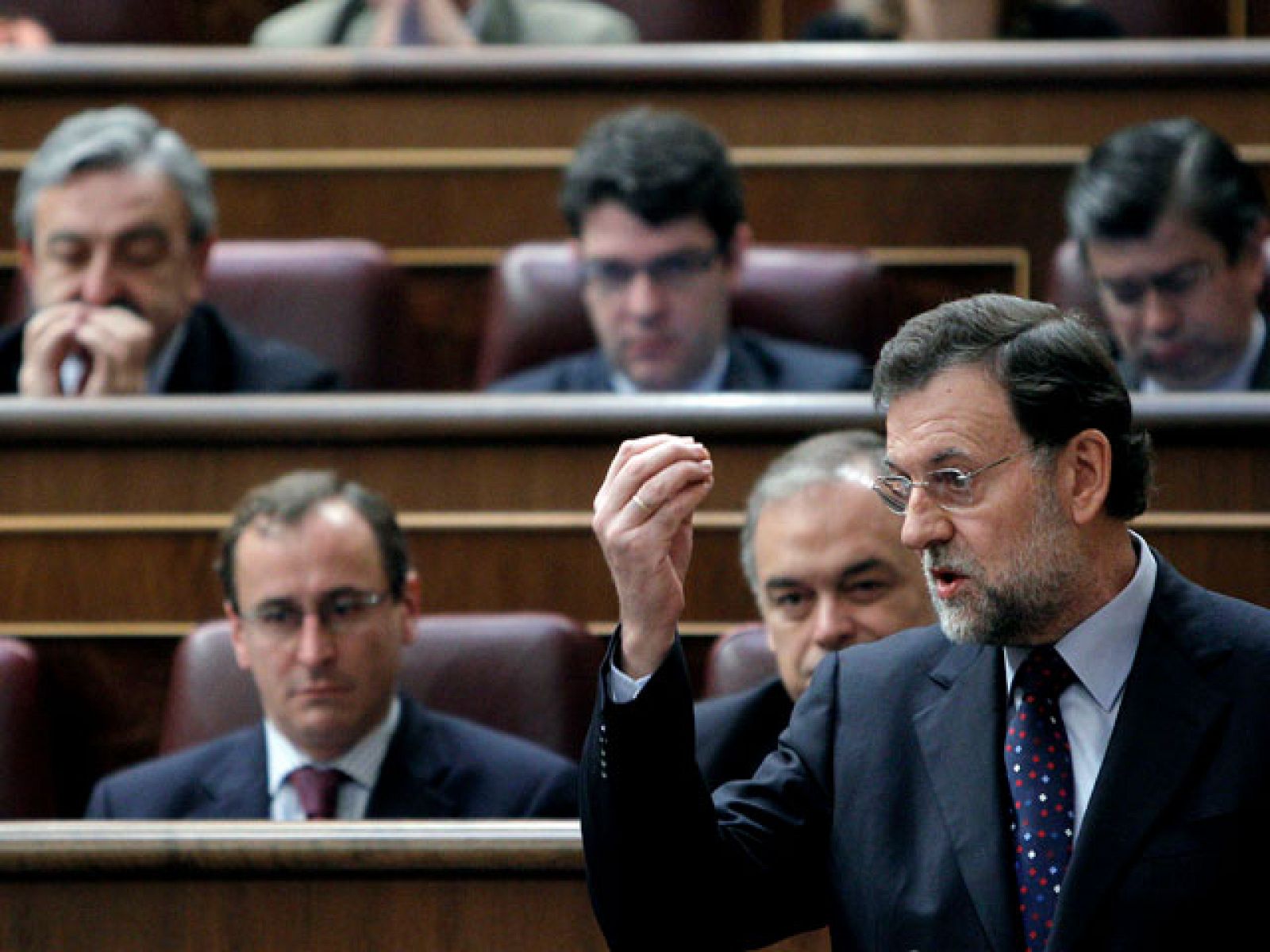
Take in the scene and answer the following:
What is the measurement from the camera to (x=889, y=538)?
90cm

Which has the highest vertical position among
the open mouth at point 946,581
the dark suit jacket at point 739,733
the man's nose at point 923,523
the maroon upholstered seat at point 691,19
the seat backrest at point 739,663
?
the maroon upholstered seat at point 691,19

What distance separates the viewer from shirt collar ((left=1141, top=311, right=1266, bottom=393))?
1.14 meters

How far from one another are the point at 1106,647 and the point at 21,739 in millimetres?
558

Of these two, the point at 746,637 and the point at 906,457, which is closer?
the point at 906,457

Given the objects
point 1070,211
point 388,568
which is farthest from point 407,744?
point 1070,211

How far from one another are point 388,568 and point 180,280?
1.03ft

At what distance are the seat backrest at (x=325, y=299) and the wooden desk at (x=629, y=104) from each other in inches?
3.6

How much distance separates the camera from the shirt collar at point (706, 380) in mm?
1189

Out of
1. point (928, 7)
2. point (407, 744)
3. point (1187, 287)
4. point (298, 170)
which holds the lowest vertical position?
point (407, 744)

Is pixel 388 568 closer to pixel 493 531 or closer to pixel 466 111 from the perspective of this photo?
pixel 493 531

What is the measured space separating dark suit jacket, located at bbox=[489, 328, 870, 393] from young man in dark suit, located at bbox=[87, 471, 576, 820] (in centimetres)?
26

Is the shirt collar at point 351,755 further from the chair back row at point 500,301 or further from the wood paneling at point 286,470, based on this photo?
the chair back row at point 500,301

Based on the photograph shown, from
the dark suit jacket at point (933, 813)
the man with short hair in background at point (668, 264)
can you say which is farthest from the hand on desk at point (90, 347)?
the dark suit jacket at point (933, 813)

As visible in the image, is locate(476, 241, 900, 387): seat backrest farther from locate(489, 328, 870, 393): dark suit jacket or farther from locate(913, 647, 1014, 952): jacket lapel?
locate(913, 647, 1014, 952): jacket lapel
